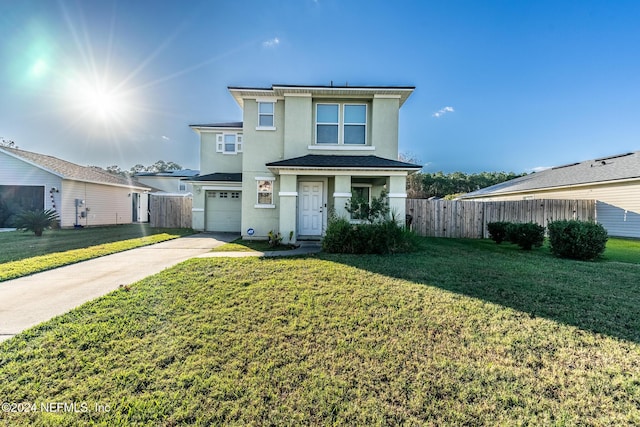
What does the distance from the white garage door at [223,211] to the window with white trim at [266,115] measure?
5.17 m

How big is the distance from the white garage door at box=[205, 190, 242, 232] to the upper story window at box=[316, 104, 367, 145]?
695 centimetres

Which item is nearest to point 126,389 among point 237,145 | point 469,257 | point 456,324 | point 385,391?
point 385,391

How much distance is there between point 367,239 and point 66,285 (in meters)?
7.94

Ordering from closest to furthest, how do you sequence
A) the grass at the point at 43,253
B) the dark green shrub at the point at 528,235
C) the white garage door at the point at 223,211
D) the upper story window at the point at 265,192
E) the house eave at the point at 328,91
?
the grass at the point at 43,253 → the dark green shrub at the point at 528,235 → the house eave at the point at 328,91 → the upper story window at the point at 265,192 → the white garage door at the point at 223,211

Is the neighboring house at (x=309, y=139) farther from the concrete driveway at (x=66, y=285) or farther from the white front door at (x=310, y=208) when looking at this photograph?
the concrete driveway at (x=66, y=285)

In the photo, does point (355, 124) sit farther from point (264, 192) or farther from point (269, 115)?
point (264, 192)

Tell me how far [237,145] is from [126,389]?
50.7 feet

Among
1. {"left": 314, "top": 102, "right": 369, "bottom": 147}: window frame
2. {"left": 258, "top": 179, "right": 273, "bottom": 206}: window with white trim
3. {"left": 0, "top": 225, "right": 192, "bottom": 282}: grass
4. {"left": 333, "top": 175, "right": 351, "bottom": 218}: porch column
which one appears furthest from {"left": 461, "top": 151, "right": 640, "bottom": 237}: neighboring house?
{"left": 0, "top": 225, "right": 192, "bottom": 282}: grass

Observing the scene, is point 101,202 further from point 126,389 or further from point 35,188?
point 126,389

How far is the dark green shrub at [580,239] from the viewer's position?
26.7 ft

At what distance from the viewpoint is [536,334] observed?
144 inches

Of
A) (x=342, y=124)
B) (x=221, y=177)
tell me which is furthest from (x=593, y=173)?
(x=221, y=177)

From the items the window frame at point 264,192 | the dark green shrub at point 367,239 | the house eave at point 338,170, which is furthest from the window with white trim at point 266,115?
the dark green shrub at point 367,239

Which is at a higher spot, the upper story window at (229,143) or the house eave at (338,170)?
the upper story window at (229,143)
